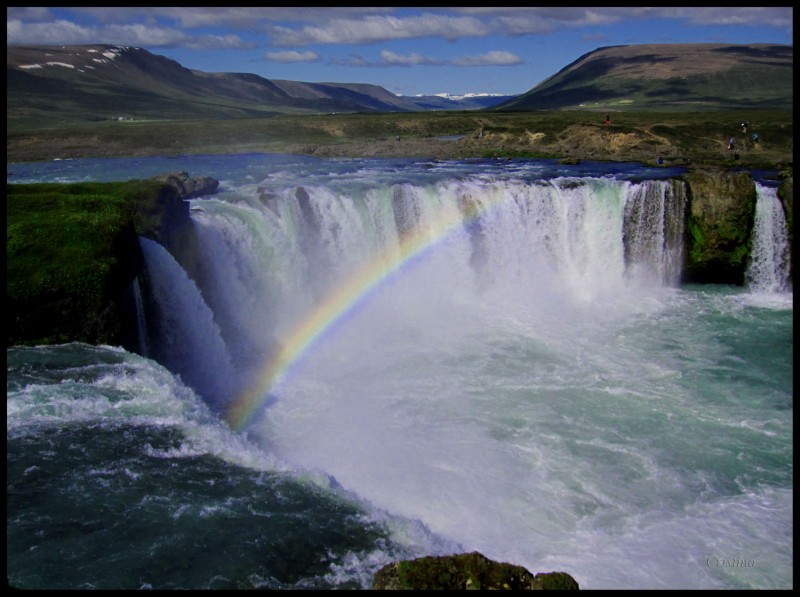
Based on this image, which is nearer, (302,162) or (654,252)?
(654,252)

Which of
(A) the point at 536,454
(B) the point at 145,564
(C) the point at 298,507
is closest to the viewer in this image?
(B) the point at 145,564

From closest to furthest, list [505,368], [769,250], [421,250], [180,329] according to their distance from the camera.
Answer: [180,329], [505,368], [421,250], [769,250]

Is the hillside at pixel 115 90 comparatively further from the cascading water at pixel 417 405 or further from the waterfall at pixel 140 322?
the waterfall at pixel 140 322

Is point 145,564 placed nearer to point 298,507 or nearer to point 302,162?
point 298,507

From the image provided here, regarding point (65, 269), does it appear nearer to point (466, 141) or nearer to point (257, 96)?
point (466, 141)

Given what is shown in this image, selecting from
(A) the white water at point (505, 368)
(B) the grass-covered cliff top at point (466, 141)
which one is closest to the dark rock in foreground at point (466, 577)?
(A) the white water at point (505, 368)

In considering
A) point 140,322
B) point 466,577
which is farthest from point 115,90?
point 466,577

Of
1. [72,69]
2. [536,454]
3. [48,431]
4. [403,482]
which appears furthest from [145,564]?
[72,69]
